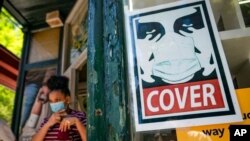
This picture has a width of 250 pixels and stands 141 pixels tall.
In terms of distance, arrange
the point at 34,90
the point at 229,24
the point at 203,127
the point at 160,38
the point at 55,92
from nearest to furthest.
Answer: the point at 203,127
the point at 160,38
the point at 229,24
the point at 55,92
the point at 34,90

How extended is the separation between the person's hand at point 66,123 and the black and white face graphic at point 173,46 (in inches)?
35.5

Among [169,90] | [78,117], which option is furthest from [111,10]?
[78,117]

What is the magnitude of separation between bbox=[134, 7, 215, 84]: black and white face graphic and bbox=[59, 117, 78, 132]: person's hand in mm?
901

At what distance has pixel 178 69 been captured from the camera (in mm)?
865

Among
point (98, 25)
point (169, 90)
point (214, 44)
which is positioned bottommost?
point (169, 90)

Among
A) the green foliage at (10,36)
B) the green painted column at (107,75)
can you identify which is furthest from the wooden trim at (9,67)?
the green foliage at (10,36)

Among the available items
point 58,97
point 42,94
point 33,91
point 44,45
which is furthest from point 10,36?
point 58,97

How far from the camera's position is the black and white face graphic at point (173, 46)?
86 cm

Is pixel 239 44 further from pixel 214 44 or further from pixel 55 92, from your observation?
pixel 55 92

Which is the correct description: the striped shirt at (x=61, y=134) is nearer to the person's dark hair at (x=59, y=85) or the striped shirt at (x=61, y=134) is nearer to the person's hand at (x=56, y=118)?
the person's hand at (x=56, y=118)

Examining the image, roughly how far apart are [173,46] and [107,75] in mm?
243

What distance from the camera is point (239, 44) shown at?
1.01 metres

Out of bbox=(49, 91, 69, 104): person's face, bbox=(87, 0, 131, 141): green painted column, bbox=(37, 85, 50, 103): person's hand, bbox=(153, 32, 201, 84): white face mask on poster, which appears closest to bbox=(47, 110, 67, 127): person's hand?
bbox=(49, 91, 69, 104): person's face

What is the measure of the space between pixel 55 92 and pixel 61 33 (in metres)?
1.86
